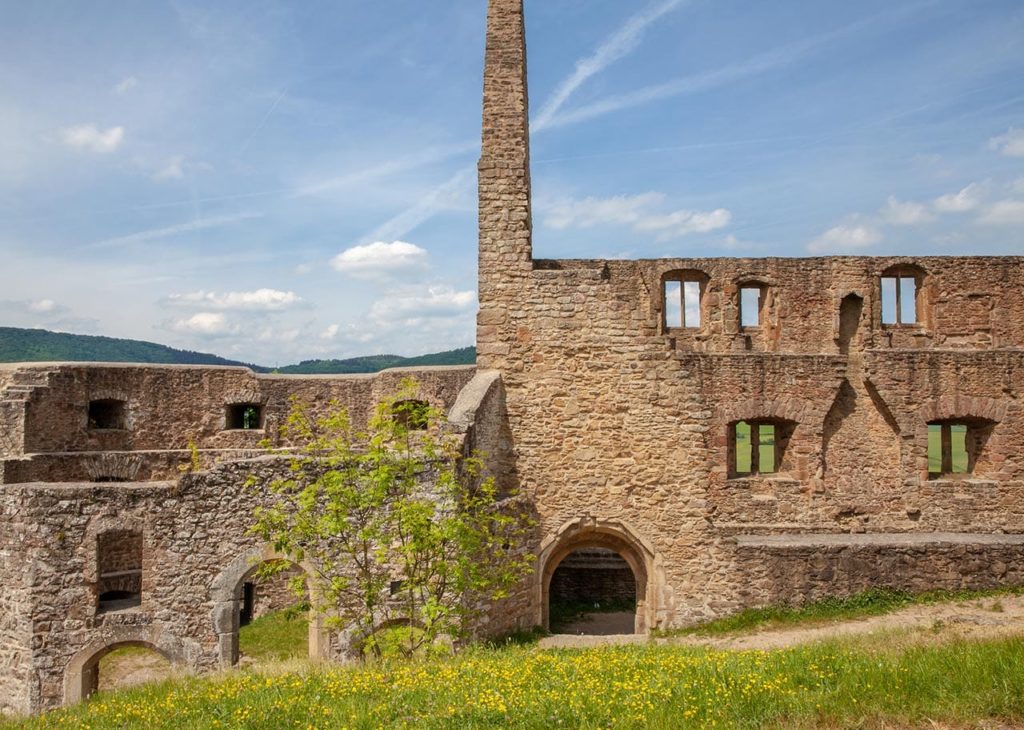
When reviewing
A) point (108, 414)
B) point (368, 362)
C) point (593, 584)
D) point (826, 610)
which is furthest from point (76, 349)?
point (826, 610)

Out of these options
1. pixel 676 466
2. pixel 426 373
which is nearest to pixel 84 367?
pixel 426 373

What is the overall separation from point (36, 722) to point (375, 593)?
362 cm

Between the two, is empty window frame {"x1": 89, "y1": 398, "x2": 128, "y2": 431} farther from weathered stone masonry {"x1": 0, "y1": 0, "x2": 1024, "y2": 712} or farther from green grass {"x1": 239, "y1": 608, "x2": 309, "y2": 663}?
green grass {"x1": 239, "y1": 608, "x2": 309, "y2": 663}

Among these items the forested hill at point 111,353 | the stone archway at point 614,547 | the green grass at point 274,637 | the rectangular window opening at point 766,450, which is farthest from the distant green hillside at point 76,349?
the stone archway at point 614,547

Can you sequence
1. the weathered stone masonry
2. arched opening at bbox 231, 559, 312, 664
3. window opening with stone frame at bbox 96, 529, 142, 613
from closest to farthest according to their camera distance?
the weathered stone masonry
arched opening at bbox 231, 559, 312, 664
window opening with stone frame at bbox 96, 529, 142, 613

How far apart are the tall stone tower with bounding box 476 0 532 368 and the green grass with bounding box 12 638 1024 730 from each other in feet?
18.3

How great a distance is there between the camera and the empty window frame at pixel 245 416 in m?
20.1

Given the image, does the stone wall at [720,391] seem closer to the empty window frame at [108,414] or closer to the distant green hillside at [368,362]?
the empty window frame at [108,414]

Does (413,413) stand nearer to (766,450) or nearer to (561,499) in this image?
(561,499)

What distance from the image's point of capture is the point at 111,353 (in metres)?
82.5

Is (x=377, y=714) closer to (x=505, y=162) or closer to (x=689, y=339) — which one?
(x=505, y=162)

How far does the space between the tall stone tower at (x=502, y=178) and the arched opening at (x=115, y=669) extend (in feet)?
22.5

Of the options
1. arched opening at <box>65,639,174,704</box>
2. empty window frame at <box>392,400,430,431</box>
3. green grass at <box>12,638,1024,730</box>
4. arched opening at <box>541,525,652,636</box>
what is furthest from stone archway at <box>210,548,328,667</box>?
arched opening at <box>541,525,652,636</box>

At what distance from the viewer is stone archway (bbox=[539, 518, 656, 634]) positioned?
38.2ft
